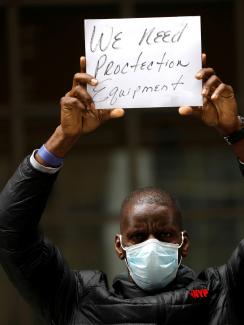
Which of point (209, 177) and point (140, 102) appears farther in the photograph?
point (209, 177)

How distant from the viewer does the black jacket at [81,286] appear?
321cm

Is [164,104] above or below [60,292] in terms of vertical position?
above

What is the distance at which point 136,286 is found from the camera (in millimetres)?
3303

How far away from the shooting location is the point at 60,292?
3.33 metres

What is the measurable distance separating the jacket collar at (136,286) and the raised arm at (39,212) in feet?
0.58

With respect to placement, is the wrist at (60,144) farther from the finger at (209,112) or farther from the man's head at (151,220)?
the finger at (209,112)

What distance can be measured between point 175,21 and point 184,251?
797 millimetres

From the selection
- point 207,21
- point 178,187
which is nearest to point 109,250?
point 178,187

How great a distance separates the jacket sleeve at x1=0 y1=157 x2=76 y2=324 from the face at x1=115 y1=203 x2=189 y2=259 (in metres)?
0.26

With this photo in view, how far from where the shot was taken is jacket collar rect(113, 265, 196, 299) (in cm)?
329

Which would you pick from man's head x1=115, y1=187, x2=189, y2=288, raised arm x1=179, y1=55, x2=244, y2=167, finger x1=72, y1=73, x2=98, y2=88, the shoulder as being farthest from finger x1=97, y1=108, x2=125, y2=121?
the shoulder

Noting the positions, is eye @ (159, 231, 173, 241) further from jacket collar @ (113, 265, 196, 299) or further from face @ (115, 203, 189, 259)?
jacket collar @ (113, 265, 196, 299)

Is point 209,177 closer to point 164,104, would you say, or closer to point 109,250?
point 109,250

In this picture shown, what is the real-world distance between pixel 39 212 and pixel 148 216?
1.23 feet
